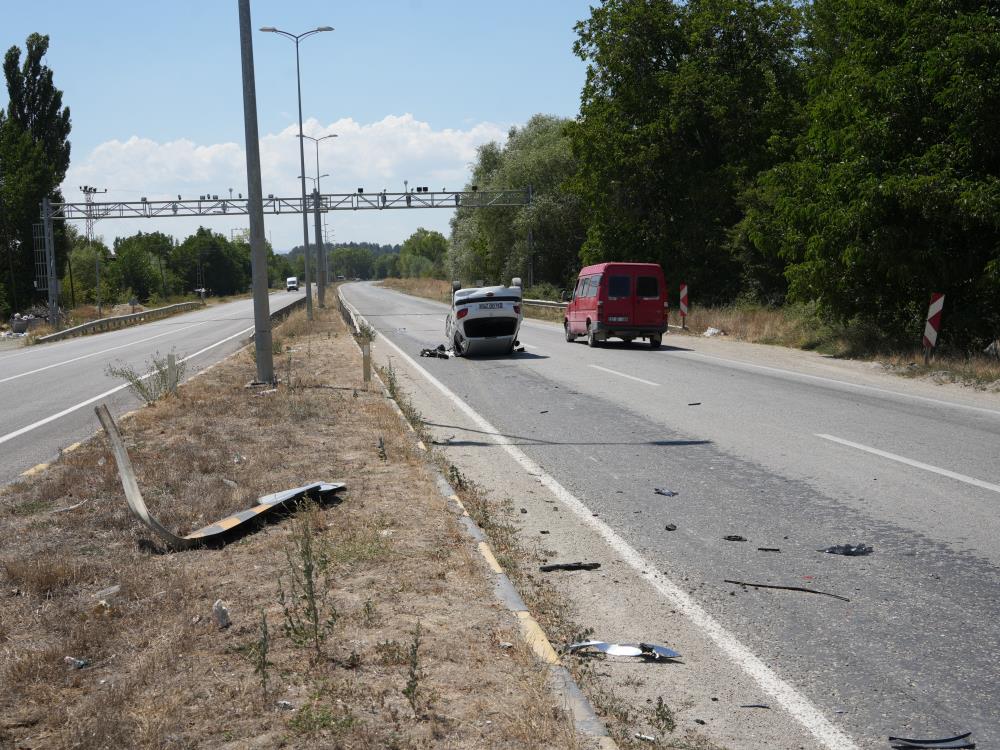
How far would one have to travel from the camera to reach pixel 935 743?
3629 mm

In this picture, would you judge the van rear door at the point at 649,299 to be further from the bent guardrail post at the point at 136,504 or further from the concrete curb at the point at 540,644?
the bent guardrail post at the point at 136,504

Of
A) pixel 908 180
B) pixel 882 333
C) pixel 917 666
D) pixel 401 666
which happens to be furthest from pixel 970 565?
pixel 882 333

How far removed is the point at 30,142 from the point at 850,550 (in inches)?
2734

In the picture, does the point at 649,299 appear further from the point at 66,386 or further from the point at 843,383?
the point at 66,386

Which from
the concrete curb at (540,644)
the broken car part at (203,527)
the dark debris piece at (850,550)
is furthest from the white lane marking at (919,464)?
the broken car part at (203,527)

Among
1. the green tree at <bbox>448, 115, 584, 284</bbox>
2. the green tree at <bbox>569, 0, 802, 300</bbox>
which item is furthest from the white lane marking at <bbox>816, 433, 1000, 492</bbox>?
the green tree at <bbox>448, 115, 584, 284</bbox>

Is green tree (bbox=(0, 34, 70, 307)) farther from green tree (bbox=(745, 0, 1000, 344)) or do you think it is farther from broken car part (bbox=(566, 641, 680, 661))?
broken car part (bbox=(566, 641, 680, 661))

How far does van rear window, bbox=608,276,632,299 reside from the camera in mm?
25016

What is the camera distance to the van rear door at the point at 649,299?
993 inches

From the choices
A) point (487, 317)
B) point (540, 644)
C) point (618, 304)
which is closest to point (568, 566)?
point (540, 644)

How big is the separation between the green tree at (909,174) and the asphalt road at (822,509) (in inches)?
147

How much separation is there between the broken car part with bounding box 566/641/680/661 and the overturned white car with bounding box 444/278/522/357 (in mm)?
18045

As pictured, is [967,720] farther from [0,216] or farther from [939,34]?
[0,216]

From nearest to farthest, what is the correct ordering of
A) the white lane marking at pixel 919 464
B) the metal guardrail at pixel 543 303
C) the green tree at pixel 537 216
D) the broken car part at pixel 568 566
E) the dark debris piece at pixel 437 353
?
1. the broken car part at pixel 568 566
2. the white lane marking at pixel 919 464
3. the dark debris piece at pixel 437 353
4. the metal guardrail at pixel 543 303
5. the green tree at pixel 537 216
